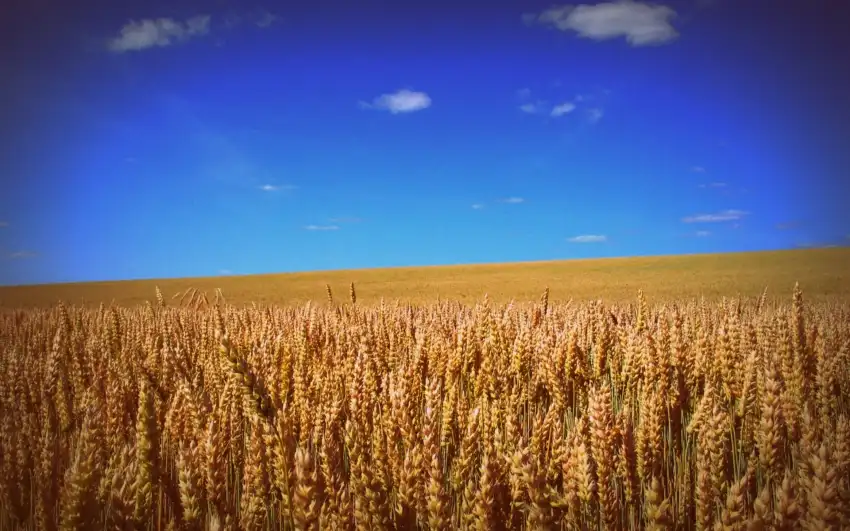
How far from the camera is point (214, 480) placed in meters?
1.86

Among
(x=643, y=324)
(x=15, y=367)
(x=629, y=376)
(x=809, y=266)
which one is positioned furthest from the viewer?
(x=809, y=266)

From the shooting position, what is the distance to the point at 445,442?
263 cm

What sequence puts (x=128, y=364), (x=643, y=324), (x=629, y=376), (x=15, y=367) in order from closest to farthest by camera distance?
1. (x=629, y=376)
2. (x=15, y=367)
3. (x=128, y=364)
4. (x=643, y=324)

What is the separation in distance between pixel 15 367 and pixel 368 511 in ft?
12.2

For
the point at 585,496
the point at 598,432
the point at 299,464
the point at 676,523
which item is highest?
the point at 299,464

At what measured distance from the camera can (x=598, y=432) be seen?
1958 millimetres

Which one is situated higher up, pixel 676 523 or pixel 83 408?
pixel 83 408

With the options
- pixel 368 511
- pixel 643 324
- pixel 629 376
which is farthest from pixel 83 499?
pixel 643 324

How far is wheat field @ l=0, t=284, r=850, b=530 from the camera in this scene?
1.52 metres

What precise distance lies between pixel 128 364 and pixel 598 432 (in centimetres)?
391

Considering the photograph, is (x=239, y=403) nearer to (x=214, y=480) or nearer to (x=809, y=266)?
(x=214, y=480)

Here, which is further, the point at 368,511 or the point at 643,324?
the point at 643,324

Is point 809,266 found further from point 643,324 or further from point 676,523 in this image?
point 676,523

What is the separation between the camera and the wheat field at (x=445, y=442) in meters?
1.52
